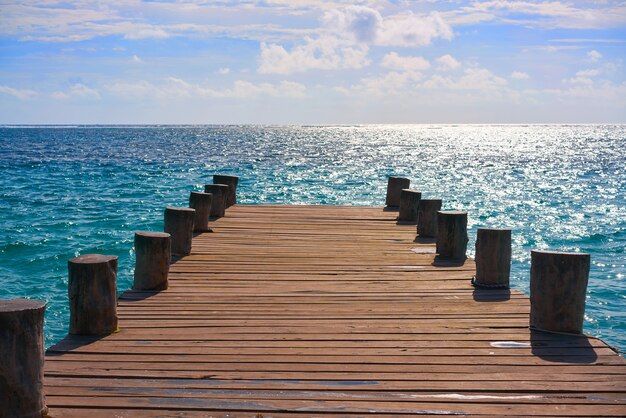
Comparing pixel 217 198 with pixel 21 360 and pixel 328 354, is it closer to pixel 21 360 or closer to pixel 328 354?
pixel 328 354

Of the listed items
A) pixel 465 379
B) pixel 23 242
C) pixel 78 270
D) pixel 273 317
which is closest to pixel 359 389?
pixel 465 379

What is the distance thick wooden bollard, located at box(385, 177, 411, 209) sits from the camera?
1401 centimetres

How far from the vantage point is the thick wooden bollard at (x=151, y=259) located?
738cm

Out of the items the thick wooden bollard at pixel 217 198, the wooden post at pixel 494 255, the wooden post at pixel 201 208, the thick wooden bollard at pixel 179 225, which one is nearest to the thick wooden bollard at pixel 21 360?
the thick wooden bollard at pixel 179 225

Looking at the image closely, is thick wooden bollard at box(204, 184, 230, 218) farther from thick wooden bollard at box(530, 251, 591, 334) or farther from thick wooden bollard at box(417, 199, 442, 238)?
thick wooden bollard at box(530, 251, 591, 334)

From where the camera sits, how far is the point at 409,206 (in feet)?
40.6

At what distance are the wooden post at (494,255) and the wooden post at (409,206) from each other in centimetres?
455

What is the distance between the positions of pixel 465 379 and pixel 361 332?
1.28 metres

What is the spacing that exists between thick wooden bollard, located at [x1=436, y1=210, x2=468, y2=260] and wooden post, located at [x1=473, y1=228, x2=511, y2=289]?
140 cm

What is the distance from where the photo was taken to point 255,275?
830 cm

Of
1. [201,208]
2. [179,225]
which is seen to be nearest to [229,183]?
[201,208]

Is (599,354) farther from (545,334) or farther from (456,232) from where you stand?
(456,232)

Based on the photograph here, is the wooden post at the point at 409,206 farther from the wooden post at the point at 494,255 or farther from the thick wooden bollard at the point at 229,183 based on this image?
the wooden post at the point at 494,255

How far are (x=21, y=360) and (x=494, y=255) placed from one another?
498cm
